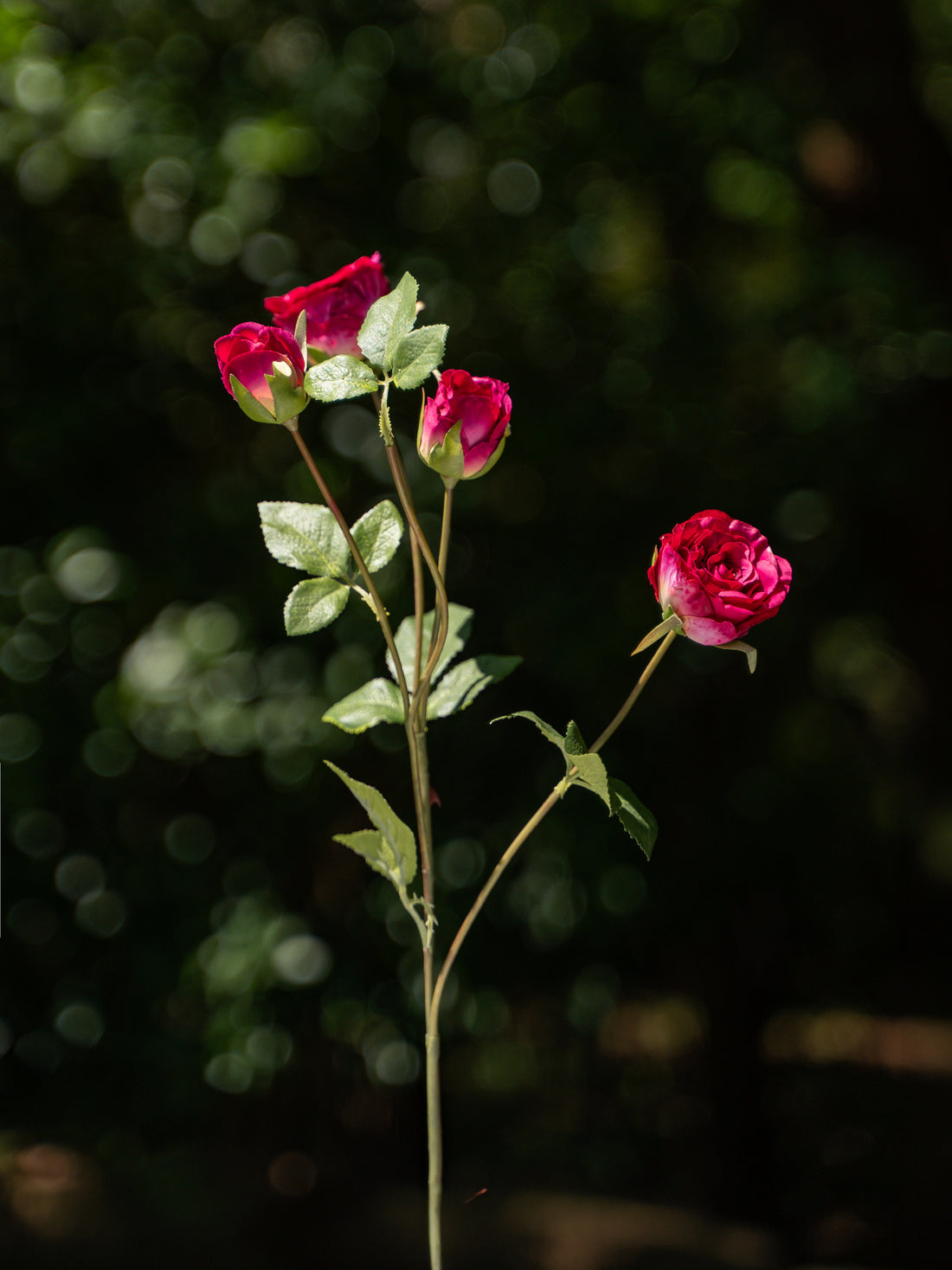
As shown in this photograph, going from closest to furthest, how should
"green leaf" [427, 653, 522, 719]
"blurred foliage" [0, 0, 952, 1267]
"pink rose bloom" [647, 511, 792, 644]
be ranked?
1. "pink rose bloom" [647, 511, 792, 644]
2. "green leaf" [427, 653, 522, 719]
3. "blurred foliage" [0, 0, 952, 1267]

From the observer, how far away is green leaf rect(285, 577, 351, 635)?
52 centimetres

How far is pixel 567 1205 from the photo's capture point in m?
1.53

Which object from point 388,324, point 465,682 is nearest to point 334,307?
point 388,324

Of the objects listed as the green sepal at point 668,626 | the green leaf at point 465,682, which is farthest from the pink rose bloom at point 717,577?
the green leaf at point 465,682

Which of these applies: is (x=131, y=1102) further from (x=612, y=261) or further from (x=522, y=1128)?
(x=612, y=261)

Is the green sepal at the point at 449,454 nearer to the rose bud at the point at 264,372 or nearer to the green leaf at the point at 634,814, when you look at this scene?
the rose bud at the point at 264,372

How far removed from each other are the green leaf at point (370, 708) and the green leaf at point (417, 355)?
0.58 ft

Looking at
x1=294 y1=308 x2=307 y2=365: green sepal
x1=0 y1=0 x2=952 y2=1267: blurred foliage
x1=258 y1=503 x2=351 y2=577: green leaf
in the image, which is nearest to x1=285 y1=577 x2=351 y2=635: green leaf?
x1=258 y1=503 x2=351 y2=577: green leaf

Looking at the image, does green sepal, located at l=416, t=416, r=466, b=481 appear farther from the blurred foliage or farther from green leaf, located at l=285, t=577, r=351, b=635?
the blurred foliage

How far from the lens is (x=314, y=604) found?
0.53 meters

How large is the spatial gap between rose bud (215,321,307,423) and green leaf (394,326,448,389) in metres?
0.05

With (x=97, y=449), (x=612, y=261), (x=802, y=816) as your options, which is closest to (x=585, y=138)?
(x=612, y=261)

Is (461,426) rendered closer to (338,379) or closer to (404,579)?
→ (338,379)

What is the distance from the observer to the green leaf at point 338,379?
0.48m
